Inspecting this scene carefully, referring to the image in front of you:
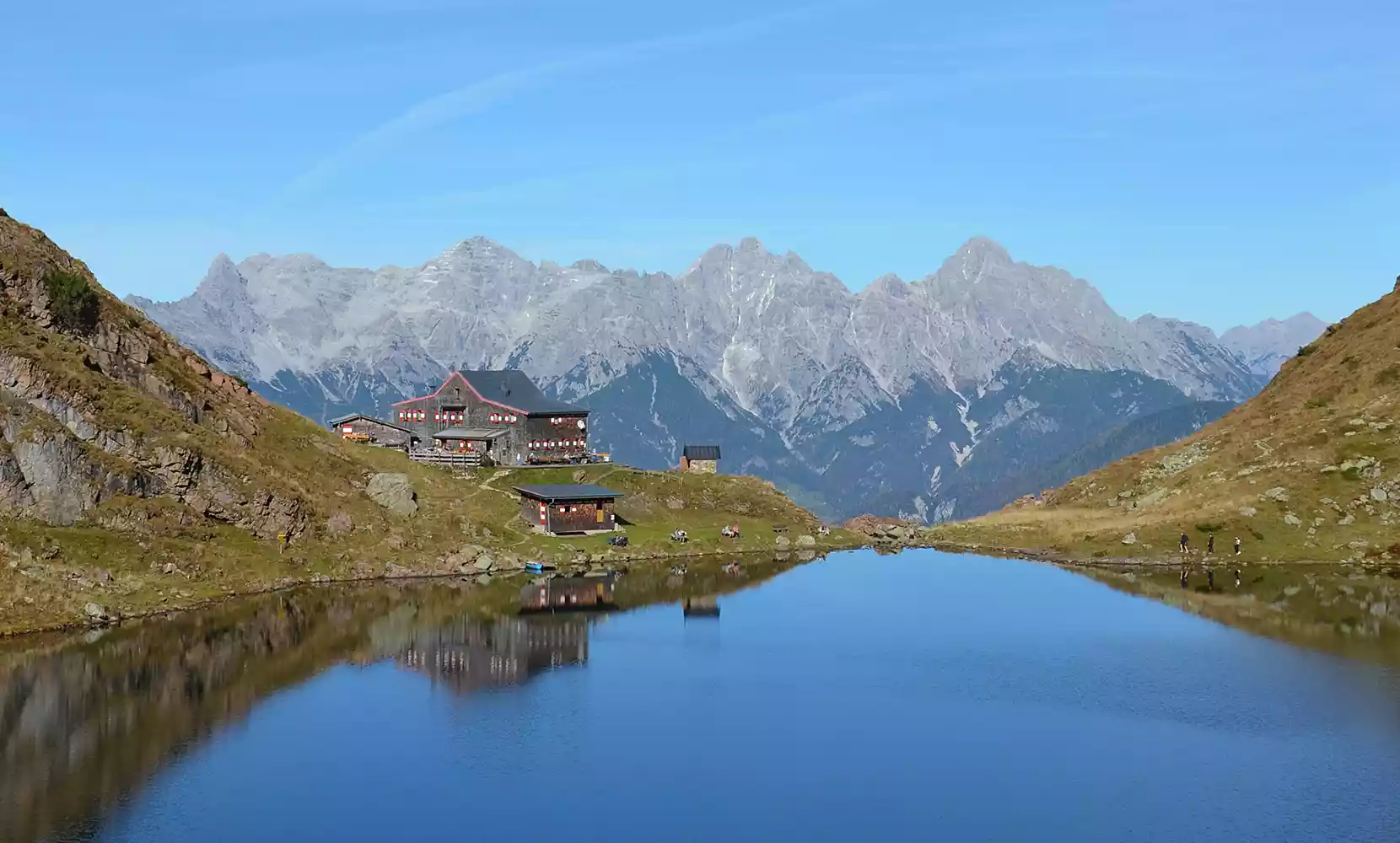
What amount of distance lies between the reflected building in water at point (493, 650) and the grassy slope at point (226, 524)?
23242 millimetres

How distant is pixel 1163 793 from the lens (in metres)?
70.2

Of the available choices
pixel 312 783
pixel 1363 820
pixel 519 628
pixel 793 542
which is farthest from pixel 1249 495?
pixel 312 783

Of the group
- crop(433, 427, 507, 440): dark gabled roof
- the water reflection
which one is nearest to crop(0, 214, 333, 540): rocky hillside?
the water reflection

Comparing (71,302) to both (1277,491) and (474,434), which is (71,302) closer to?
(474,434)

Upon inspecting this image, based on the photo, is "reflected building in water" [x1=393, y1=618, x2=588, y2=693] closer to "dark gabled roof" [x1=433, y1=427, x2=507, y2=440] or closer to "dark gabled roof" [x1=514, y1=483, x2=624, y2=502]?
"dark gabled roof" [x1=514, y1=483, x2=624, y2=502]

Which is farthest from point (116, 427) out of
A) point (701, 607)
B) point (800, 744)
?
point (800, 744)

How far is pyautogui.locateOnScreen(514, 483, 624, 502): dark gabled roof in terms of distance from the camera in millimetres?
159625

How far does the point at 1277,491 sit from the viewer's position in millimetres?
163375

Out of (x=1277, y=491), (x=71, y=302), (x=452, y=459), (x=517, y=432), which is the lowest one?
(x=1277, y=491)

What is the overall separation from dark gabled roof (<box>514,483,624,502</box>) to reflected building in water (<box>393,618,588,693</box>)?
40550 millimetres

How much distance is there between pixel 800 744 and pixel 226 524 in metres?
Answer: 71.9

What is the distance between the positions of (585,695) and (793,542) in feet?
273

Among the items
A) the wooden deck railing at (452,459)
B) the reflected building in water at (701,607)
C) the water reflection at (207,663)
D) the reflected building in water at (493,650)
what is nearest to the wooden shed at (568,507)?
the wooden deck railing at (452,459)

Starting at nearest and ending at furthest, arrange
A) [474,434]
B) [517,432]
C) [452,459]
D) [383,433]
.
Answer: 1. [452,459]
2. [517,432]
3. [474,434]
4. [383,433]
